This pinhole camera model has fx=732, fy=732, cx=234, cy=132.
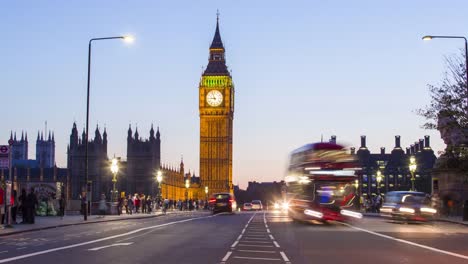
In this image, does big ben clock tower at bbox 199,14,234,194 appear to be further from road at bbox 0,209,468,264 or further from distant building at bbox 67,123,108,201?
road at bbox 0,209,468,264

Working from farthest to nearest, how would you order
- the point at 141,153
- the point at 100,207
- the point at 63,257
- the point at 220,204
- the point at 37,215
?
the point at 141,153 → the point at 220,204 → the point at 100,207 → the point at 37,215 → the point at 63,257

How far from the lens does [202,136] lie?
551 feet

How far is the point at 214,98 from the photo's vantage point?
17088 cm

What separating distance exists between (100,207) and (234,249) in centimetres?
3727

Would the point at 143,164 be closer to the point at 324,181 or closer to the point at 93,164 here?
the point at 93,164

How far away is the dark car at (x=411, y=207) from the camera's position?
4088 centimetres

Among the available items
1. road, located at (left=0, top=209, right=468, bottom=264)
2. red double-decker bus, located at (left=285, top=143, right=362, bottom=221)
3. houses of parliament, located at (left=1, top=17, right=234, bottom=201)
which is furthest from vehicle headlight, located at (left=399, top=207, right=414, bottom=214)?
houses of parliament, located at (left=1, top=17, right=234, bottom=201)

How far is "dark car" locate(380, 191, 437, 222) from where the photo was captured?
4088 cm

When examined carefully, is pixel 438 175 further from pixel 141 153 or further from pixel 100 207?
pixel 141 153

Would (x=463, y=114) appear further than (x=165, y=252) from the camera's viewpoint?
Yes

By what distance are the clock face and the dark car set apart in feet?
421

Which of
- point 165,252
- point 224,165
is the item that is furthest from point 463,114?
point 224,165

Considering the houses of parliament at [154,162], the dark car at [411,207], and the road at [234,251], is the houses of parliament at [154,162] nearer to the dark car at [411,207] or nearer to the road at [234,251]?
the dark car at [411,207]

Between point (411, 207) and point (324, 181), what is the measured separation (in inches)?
376
